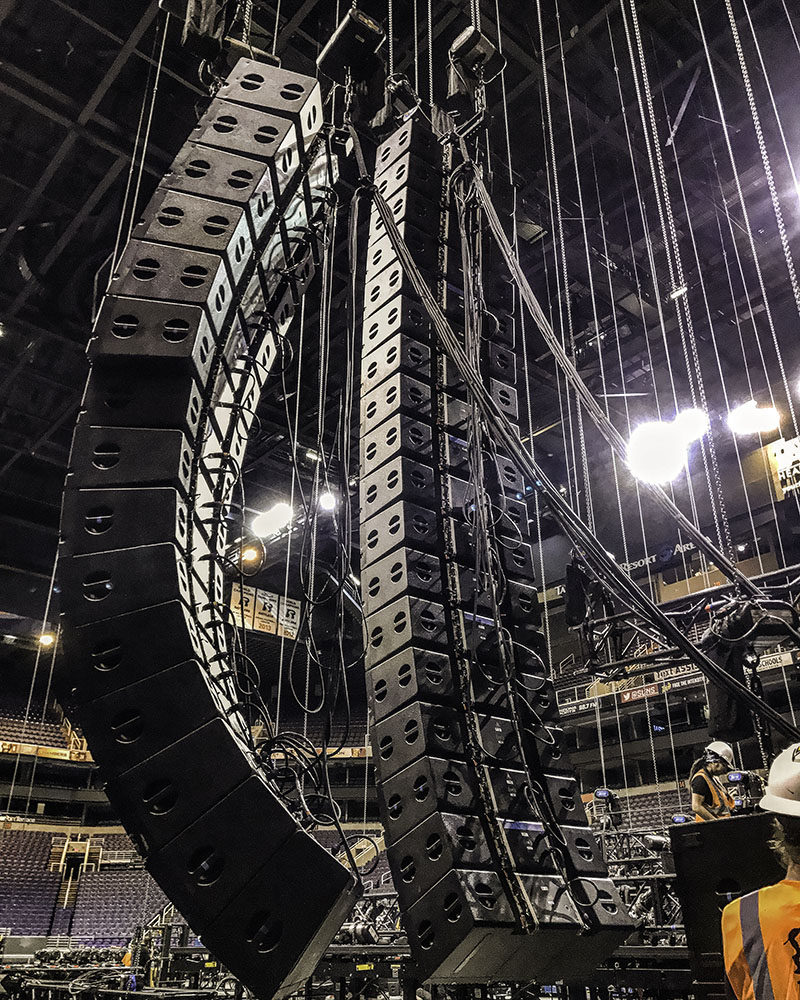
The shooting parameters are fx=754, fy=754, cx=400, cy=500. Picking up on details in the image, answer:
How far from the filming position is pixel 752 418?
45.3ft

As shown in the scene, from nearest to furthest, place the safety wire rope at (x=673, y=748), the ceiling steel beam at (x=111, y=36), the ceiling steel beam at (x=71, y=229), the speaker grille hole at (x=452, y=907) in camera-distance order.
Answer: the speaker grille hole at (x=452, y=907), the ceiling steel beam at (x=111, y=36), the ceiling steel beam at (x=71, y=229), the safety wire rope at (x=673, y=748)

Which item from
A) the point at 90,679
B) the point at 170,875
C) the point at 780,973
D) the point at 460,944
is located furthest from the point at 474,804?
the point at 90,679

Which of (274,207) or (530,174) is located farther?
(530,174)

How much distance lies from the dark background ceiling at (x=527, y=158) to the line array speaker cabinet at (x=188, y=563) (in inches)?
138

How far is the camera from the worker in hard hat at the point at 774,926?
1.35 meters

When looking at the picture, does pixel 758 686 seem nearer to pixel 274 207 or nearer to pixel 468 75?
pixel 468 75

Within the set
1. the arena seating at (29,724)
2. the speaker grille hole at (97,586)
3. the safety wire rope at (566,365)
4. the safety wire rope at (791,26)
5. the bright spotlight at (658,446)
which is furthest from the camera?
the arena seating at (29,724)

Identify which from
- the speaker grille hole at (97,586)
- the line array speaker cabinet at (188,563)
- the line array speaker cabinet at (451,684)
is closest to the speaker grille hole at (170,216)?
the line array speaker cabinet at (188,563)

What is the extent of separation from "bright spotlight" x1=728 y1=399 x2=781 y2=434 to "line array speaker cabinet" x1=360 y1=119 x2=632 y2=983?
40.3 ft

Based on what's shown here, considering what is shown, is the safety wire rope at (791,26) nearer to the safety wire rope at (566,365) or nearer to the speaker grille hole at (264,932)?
the safety wire rope at (566,365)

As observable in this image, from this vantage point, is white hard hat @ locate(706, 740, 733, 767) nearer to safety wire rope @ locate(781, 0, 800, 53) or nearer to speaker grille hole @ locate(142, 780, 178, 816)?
safety wire rope @ locate(781, 0, 800, 53)

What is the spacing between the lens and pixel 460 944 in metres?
1.66

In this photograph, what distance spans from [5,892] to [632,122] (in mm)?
19400

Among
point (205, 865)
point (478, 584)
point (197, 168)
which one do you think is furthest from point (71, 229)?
point (205, 865)
